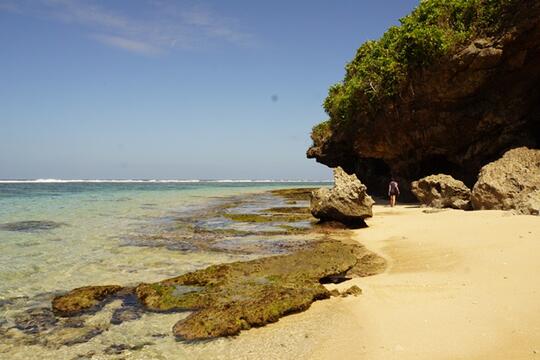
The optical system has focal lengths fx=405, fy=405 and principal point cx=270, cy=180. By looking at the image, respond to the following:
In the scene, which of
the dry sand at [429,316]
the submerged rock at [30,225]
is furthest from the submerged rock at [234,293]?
the submerged rock at [30,225]

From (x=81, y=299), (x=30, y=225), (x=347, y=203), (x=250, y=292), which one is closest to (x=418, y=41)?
(x=347, y=203)

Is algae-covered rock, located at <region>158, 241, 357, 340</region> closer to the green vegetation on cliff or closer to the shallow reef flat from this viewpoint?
the shallow reef flat

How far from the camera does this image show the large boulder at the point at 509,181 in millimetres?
14391

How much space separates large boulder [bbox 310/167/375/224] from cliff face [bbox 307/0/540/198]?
10.0 m

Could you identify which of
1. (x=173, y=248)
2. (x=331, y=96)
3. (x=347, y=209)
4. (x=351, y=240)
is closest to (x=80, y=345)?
(x=173, y=248)

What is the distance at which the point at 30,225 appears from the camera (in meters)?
18.0

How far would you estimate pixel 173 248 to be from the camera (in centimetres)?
1243

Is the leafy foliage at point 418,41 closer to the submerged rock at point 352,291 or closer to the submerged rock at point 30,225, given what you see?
the submerged rock at point 352,291

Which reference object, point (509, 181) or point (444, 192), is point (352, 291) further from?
point (444, 192)

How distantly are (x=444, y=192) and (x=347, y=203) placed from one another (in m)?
6.05

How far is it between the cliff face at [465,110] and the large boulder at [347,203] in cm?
1004

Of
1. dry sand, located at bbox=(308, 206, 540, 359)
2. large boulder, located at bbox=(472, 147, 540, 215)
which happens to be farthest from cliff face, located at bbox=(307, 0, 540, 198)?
dry sand, located at bbox=(308, 206, 540, 359)

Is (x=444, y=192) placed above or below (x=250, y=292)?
above

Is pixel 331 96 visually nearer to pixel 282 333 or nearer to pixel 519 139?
pixel 519 139
